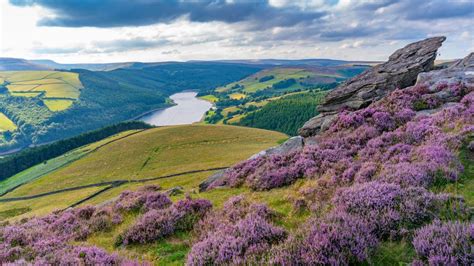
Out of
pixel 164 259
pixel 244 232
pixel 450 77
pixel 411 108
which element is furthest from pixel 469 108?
pixel 164 259

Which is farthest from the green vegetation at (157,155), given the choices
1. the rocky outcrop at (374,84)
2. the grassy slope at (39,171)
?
the rocky outcrop at (374,84)

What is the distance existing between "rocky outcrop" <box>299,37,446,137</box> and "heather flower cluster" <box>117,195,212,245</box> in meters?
16.9

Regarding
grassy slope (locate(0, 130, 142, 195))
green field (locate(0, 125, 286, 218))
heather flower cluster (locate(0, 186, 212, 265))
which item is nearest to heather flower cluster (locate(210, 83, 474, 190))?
heather flower cluster (locate(0, 186, 212, 265))

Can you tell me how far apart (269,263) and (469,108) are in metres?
17.0

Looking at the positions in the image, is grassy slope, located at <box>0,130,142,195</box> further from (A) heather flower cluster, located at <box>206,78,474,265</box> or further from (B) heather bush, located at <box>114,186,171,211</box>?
(A) heather flower cluster, located at <box>206,78,474,265</box>

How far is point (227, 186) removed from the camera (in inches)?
816

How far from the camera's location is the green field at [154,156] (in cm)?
8269

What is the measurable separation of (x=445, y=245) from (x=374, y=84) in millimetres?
26161

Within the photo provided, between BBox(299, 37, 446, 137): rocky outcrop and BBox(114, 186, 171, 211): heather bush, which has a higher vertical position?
BBox(299, 37, 446, 137): rocky outcrop

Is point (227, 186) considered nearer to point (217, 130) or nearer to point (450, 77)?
point (450, 77)

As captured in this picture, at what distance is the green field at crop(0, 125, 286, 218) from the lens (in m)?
82.7

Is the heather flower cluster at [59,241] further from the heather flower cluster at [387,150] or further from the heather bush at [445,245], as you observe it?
the heather flower cluster at [387,150]

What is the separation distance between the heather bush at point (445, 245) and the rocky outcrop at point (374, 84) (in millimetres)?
20150

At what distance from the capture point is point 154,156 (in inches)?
3880
